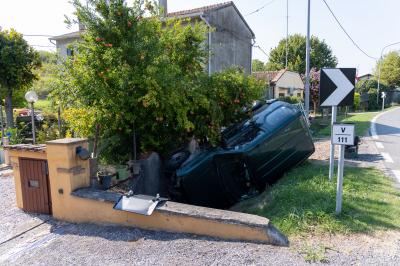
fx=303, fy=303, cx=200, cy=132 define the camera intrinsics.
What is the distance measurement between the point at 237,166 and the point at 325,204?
1730mm

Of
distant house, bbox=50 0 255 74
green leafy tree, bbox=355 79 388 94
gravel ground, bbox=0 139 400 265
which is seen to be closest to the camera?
gravel ground, bbox=0 139 400 265

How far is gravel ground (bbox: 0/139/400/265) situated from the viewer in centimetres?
317

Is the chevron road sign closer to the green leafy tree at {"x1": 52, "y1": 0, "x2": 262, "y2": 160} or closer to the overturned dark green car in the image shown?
the overturned dark green car

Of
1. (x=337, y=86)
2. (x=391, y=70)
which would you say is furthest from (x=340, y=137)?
(x=391, y=70)

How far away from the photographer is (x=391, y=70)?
45000mm

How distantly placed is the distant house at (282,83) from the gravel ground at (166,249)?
18101 millimetres

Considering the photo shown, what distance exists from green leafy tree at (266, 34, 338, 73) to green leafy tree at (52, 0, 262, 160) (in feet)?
99.5

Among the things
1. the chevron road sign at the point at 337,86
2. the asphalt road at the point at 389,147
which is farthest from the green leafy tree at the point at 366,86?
the chevron road sign at the point at 337,86


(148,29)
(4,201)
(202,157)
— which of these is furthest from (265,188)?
(4,201)

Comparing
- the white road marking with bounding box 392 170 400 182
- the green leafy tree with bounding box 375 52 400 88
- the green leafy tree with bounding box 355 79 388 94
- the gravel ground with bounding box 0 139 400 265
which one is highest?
the green leafy tree with bounding box 375 52 400 88

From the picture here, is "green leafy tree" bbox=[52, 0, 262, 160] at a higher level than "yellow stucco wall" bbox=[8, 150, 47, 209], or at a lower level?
higher

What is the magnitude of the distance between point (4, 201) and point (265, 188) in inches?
199

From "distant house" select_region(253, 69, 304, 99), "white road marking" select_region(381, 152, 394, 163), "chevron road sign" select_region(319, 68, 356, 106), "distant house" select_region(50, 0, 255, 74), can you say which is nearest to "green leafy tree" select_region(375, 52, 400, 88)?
"distant house" select_region(253, 69, 304, 99)

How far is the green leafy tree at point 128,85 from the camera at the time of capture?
513cm
